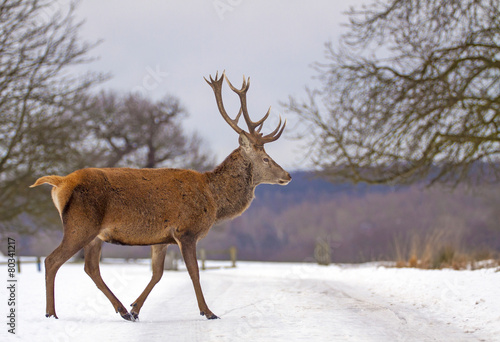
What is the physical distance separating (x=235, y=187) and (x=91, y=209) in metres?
1.90

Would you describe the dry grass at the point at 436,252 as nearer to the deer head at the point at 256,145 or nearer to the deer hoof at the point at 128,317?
the deer head at the point at 256,145

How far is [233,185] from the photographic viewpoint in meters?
6.61

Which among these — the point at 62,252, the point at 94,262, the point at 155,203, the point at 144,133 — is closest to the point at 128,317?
the point at 94,262

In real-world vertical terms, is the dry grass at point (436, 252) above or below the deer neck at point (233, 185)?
below

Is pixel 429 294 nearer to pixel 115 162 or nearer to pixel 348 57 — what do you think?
pixel 348 57

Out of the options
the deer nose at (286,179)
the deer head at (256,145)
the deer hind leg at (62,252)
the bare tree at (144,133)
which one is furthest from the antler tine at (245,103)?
the bare tree at (144,133)

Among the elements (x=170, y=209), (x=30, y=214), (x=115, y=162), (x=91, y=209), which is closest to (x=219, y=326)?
(x=170, y=209)

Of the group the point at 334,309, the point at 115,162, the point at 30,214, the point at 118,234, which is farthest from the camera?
the point at 115,162

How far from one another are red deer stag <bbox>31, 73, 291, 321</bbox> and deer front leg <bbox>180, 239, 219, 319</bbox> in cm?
1

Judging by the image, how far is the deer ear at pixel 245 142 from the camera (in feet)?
21.7

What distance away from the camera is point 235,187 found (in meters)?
6.61

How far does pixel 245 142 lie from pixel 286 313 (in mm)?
2181

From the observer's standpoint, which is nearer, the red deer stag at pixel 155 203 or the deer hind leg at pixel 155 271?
the red deer stag at pixel 155 203

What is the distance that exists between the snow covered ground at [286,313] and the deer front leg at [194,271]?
11 centimetres
